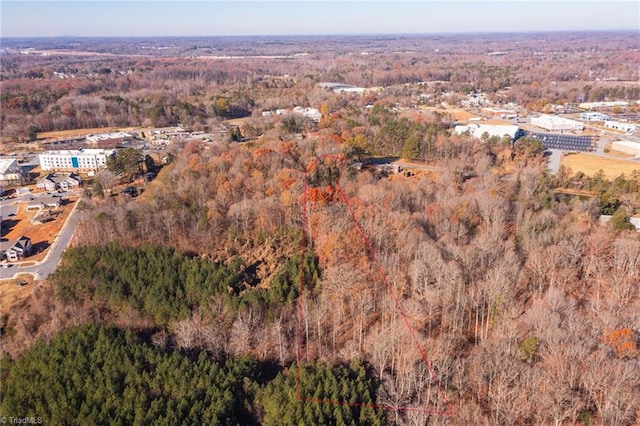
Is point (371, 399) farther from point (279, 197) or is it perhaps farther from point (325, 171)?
point (325, 171)

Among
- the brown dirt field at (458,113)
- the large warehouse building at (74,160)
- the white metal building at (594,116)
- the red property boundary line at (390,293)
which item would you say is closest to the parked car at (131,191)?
the large warehouse building at (74,160)

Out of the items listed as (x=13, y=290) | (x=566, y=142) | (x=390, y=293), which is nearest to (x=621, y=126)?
(x=566, y=142)

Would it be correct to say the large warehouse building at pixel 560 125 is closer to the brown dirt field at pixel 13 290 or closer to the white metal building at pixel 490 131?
the white metal building at pixel 490 131

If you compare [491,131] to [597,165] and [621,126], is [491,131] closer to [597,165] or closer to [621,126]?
[597,165]

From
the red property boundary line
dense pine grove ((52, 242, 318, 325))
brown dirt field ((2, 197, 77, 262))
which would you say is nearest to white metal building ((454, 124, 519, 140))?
the red property boundary line

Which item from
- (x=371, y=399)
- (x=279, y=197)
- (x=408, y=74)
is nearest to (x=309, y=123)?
(x=279, y=197)
